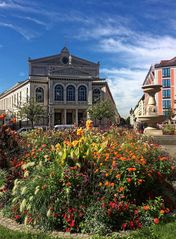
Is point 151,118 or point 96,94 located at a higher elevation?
point 96,94

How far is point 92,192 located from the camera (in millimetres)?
5129

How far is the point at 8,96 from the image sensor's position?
350ft

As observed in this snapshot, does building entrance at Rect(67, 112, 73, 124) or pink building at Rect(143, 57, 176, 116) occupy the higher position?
pink building at Rect(143, 57, 176, 116)

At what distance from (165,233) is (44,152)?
3031 mm

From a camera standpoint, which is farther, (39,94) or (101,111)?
(39,94)

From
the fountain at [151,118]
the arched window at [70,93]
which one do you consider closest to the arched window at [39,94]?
the arched window at [70,93]

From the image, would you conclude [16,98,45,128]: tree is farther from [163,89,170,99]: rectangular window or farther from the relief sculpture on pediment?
[163,89,170,99]: rectangular window

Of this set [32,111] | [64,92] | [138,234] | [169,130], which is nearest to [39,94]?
[64,92]

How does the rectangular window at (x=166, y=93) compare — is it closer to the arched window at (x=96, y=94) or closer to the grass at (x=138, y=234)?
the arched window at (x=96, y=94)

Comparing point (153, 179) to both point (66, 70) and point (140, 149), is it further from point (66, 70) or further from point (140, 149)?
point (66, 70)

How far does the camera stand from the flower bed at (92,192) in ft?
15.8

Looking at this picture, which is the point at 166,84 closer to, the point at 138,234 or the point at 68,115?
the point at 68,115

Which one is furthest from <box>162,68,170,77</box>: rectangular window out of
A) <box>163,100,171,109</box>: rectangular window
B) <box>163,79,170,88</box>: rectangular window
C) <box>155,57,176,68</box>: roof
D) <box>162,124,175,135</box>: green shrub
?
<box>162,124,175,135</box>: green shrub

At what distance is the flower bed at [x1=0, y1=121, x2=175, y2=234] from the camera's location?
4.80 m
